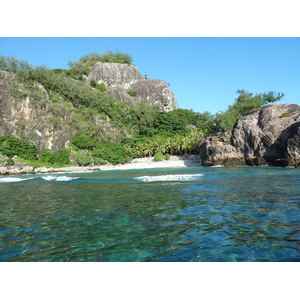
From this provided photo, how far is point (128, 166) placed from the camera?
192 feet

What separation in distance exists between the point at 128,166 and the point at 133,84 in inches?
2350

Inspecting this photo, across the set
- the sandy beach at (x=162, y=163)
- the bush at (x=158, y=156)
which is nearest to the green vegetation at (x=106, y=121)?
the bush at (x=158, y=156)

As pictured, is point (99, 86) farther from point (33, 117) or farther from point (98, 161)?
point (98, 161)

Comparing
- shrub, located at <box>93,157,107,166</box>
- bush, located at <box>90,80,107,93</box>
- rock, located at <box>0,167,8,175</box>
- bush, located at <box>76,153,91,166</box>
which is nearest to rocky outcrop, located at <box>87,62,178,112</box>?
bush, located at <box>90,80,107,93</box>

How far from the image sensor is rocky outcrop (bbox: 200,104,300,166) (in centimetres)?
4119

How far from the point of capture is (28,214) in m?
9.84

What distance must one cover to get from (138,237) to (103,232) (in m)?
1.24

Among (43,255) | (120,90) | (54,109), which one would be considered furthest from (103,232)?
(120,90)

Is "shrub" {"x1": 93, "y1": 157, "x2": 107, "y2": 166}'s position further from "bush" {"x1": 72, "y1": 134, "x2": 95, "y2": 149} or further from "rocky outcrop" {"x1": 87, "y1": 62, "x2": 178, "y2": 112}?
"rocky outcrop" {"x1": 87, "y1": 62, "x2": 178, "y2": 112}

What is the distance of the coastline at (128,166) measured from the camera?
48.1 metres

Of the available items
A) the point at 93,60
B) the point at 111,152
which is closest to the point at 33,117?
the point at 111,152

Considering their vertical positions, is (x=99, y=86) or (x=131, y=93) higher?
(x=99, y=86)

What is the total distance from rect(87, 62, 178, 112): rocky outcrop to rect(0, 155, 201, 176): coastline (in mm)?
44567

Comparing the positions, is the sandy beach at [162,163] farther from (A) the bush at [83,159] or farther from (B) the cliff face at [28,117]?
(B) the cliff face at [28,117]
